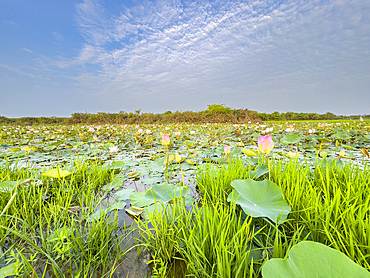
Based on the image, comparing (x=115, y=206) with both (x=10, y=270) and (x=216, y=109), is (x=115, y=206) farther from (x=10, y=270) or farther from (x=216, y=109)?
(x=216, y=109)

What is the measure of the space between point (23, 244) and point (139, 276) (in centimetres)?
67

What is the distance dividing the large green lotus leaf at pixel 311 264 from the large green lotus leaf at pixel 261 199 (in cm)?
26

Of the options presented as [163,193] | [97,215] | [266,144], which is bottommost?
[97,215]

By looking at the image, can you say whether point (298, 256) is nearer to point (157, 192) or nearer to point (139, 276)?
point (139, 276)

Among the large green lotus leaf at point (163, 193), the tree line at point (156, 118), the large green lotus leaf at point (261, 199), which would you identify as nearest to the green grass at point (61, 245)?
the large green lotus leaf at point (163, 193)

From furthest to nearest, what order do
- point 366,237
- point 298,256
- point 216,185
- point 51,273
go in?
point 216,185, point 51,273, point 366,237, point 298,256

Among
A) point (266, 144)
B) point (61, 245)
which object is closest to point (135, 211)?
point (61, 245)

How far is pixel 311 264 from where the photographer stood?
50 centimetres

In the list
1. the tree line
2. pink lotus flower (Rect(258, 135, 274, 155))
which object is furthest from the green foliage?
pink lotus flower (Rect(258, 135, 274, 155))

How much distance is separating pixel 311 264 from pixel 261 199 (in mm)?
488

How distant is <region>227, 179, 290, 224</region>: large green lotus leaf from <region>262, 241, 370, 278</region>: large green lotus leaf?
0.26m

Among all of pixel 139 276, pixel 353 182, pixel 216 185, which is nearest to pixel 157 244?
pixel 139 276

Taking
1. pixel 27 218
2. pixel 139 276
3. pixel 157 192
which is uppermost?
pixel 157 192

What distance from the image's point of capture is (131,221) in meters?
1.20
